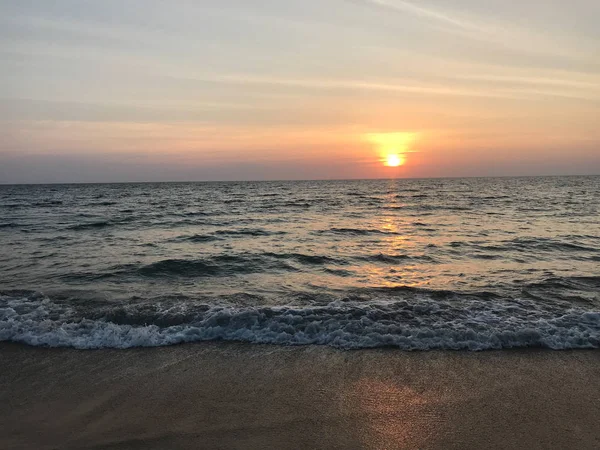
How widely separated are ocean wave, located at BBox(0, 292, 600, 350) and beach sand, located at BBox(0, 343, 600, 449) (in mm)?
320

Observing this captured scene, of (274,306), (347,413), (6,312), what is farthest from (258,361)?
(6,312)

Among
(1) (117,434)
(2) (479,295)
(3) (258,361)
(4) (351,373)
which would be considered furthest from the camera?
(2) (479,295)

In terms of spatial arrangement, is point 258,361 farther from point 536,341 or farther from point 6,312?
point 6,312

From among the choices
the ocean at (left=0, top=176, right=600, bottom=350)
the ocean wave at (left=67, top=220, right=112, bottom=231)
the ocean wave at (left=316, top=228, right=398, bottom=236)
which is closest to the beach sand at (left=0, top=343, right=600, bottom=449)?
the ocean at (left=0, top=176, right=600, bottom=350)

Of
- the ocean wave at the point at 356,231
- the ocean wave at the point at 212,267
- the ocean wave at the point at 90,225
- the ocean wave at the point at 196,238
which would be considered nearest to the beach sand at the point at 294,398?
the ocean wave at the point at 212,267

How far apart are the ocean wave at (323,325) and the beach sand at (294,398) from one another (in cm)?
32

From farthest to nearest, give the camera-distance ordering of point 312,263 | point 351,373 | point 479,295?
point 312,263 → point 479,295 → point 351,373

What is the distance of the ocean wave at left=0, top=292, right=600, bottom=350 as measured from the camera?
6625mm

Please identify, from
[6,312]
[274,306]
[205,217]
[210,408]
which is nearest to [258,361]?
[210,408]

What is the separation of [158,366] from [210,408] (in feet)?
4.95

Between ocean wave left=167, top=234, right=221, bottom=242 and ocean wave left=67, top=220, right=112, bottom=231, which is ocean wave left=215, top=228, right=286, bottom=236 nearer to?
ocean wave left=167, top=234, right=221, bottom=242

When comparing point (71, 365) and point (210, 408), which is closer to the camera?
point (210, 408)

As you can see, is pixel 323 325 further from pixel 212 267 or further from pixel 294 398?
pixel 212 267

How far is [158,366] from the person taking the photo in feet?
19.1
